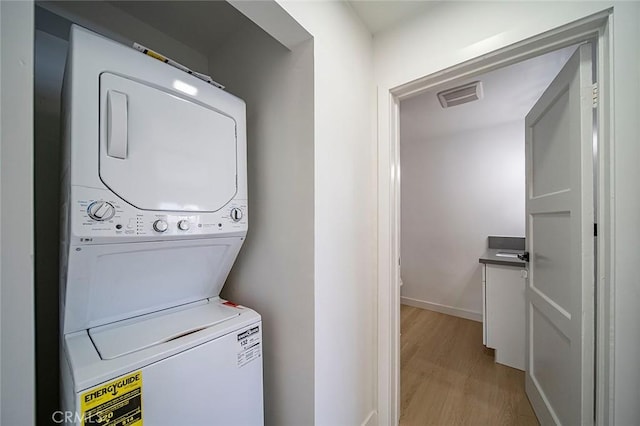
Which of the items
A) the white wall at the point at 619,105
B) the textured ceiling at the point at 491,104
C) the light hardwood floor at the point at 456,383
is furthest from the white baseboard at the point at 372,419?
the textured ceiling at the point at 491,104

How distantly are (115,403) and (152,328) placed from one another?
0.24 meters

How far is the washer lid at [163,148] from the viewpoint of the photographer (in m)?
0.70

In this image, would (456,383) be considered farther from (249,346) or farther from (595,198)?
(249,346)

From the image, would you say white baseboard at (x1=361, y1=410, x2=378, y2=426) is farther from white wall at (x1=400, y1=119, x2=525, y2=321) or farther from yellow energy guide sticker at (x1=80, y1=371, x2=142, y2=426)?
white wall at (x1=400, y1=119, x2=525, y2=321)

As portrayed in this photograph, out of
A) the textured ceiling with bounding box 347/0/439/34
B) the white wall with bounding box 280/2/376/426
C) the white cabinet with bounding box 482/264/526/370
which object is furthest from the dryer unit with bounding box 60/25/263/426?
the white cabinet with bounding box 482/264/526/370

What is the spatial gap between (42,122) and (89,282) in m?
0.86

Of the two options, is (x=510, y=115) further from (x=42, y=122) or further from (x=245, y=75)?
(x=42, y=122)

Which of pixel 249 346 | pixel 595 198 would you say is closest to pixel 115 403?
pixel 249 346

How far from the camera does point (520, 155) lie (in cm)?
278

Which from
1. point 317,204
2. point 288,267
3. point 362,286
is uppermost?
point 317,204

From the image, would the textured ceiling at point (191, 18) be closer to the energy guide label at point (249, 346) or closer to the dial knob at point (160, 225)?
the dial knob at point (160, 225)

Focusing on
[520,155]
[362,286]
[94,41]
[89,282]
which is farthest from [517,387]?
[94,41]

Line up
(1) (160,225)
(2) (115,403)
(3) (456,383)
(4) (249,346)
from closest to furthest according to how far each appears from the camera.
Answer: (2) (115,403) < (1) (160,225) < (4) (249,346) < (3) (456,383)

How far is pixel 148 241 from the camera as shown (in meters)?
0.77
